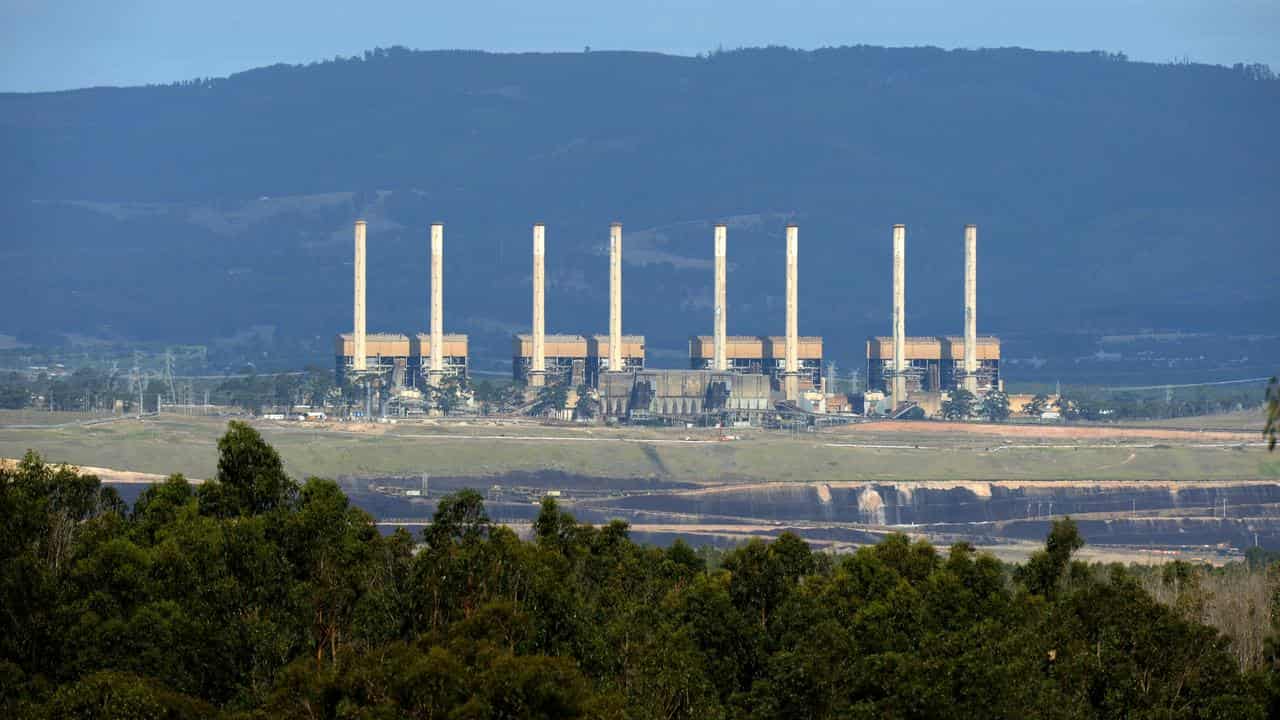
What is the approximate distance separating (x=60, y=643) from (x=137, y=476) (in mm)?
100522

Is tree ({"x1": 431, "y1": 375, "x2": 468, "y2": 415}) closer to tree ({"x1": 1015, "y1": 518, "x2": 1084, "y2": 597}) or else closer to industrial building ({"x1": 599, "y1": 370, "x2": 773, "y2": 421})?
industrial building ({"x1": 599, "y1": 370, "x2": 773, "y2": 421})

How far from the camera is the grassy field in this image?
150m

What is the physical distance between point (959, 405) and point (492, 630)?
15893 centimetres

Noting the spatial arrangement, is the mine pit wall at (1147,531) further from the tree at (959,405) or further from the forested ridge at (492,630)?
the forested ridge at (492,630)

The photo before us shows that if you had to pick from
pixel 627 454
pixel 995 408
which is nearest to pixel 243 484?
pixel 627 454

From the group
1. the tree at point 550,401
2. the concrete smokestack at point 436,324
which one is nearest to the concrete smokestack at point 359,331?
the concrete smokestack at point 436,324

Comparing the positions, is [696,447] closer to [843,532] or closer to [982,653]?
[843,532]

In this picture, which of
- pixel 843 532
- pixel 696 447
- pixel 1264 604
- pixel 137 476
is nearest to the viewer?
pixel 1264 604

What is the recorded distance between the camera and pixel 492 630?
131 feet

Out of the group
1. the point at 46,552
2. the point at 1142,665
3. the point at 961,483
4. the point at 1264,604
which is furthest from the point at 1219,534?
the point at 46,552

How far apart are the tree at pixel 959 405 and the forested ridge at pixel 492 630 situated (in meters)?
143

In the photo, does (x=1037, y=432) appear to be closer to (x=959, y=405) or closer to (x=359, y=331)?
(x=959, y=405)

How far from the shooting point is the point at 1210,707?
141ft

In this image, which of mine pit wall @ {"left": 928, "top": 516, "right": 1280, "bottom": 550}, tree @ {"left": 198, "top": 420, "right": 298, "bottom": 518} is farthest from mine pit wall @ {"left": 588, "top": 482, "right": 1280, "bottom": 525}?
tree @ {"left": 198, "top": 420, "right": 298, "bottom": 518}
